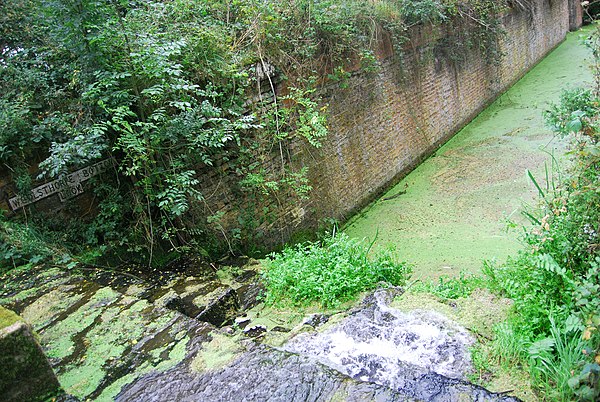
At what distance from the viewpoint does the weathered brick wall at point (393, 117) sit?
5758 mm

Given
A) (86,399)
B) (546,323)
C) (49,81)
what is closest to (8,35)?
(49,81)

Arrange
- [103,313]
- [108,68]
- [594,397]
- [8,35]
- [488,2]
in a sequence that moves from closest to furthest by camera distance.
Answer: [594,397] → [103,313] → [108,68] → [8,35] → [488,2]

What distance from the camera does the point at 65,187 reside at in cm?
364

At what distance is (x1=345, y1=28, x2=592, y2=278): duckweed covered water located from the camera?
15.3 feet

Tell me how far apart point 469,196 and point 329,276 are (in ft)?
11.7

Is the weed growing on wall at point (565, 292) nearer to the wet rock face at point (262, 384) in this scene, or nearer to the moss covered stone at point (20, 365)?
the wet rock face at point (262, 384)

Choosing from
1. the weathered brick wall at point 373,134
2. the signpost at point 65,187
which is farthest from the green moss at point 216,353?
the signpost at point 65,187

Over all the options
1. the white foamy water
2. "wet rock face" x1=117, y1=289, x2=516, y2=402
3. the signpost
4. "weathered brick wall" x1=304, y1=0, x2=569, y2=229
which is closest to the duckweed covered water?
"weathered brick wall" x1=304, y1=0, x2=569, y2=229

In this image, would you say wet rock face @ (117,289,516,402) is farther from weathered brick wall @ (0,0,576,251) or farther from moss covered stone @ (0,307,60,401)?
weathered brick wall @ (0,0,576,251)

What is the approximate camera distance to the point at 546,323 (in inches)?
86.8

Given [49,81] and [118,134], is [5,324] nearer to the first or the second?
[118,134]

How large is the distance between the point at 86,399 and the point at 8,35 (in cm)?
371

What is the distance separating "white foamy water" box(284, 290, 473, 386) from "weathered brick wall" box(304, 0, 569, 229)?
2631 millimetres

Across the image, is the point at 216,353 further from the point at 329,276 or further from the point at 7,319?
the point at 329,276
